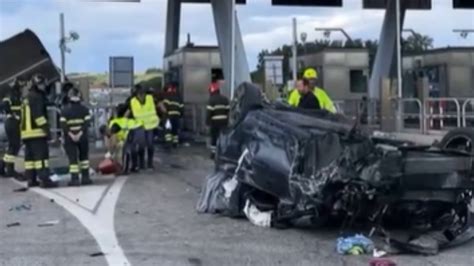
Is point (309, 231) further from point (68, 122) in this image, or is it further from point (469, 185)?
point (68, 122)

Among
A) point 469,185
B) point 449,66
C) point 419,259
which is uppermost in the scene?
point 449,66

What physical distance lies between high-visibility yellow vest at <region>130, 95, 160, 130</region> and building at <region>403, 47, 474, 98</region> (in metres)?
15.4

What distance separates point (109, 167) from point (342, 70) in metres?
17.7

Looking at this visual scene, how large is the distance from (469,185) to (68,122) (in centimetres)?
769

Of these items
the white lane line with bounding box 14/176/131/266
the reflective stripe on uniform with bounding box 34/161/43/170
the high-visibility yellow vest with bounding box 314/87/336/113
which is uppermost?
the high-visibility yellow vest with bounding box 314/87/336/113

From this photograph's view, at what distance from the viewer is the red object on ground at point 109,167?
51.5 ft

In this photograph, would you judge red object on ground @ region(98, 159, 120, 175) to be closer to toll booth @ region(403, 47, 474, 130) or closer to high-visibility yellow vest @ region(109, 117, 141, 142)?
high-visibility yellow vest @ region(109, 117, 141, 142)

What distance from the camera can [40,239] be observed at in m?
8.91

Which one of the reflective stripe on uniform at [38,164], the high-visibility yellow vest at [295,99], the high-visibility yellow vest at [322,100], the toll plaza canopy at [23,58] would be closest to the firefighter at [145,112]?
the reflective stripe on uniform at [38,164]

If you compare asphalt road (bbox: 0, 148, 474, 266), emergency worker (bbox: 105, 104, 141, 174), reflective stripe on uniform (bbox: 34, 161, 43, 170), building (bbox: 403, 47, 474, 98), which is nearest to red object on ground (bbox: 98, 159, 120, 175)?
emergency worker (bbox: 105, 104, 141, 174)

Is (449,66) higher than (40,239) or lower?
higher

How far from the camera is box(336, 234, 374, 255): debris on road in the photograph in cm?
797

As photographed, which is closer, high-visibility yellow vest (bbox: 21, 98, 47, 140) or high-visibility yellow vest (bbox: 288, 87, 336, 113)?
high-visibility yellow vest (bbox: 288, 87, 336, 113)

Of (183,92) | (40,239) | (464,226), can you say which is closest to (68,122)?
(40,239)
